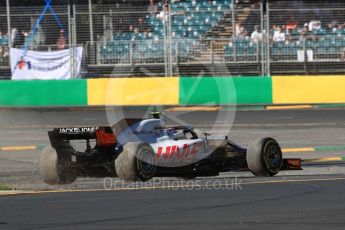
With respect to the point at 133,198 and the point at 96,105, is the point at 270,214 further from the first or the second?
the point at 96,105

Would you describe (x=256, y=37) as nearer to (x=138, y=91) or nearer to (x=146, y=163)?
(x=138, y=91)

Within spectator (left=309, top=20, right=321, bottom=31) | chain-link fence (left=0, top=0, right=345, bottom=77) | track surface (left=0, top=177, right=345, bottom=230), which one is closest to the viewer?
track surface (left=0, top=177, right=345, bottom=230)

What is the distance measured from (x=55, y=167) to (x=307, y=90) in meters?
16.5

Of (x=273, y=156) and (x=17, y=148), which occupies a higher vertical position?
(x=273, y=156)

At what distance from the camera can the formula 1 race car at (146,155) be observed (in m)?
11.4

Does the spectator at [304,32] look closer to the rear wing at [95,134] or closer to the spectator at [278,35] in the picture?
the spectator at [278,35]

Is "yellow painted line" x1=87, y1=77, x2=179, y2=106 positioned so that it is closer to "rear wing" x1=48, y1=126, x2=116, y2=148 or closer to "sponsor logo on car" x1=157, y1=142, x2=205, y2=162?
"sponsor logo on car" x1=157, y1=142, x2=205, y2=162

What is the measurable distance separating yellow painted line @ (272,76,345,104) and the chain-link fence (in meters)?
0.40

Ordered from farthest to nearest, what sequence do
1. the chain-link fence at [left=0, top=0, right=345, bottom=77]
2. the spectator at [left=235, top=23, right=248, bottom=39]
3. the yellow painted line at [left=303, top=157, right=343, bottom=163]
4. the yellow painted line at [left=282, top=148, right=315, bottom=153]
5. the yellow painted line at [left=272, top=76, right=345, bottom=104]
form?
the spectator at [left=235, top=23, right=248, bottom=39] < the chain-link fence at [left=0, top=0, right=345, bottom=77] < the yellow painted line at [left=272, top=76, right=345, bottom=104] < the yellow painted line at [left=282, top=148, right=315, bottom=153] < the yellow painted line at [left=303, top=157, right=343, bottom=163]

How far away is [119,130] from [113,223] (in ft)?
11.0

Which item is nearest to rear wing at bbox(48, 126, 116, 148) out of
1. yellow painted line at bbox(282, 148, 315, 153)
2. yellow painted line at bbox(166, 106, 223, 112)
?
yellow painted line at bbox(282, 148, 315, 153)

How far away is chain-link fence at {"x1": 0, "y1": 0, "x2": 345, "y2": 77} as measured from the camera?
27.2m

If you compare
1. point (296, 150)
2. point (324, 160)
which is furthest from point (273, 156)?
point (296, 150)

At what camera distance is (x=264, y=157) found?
1204 cm
